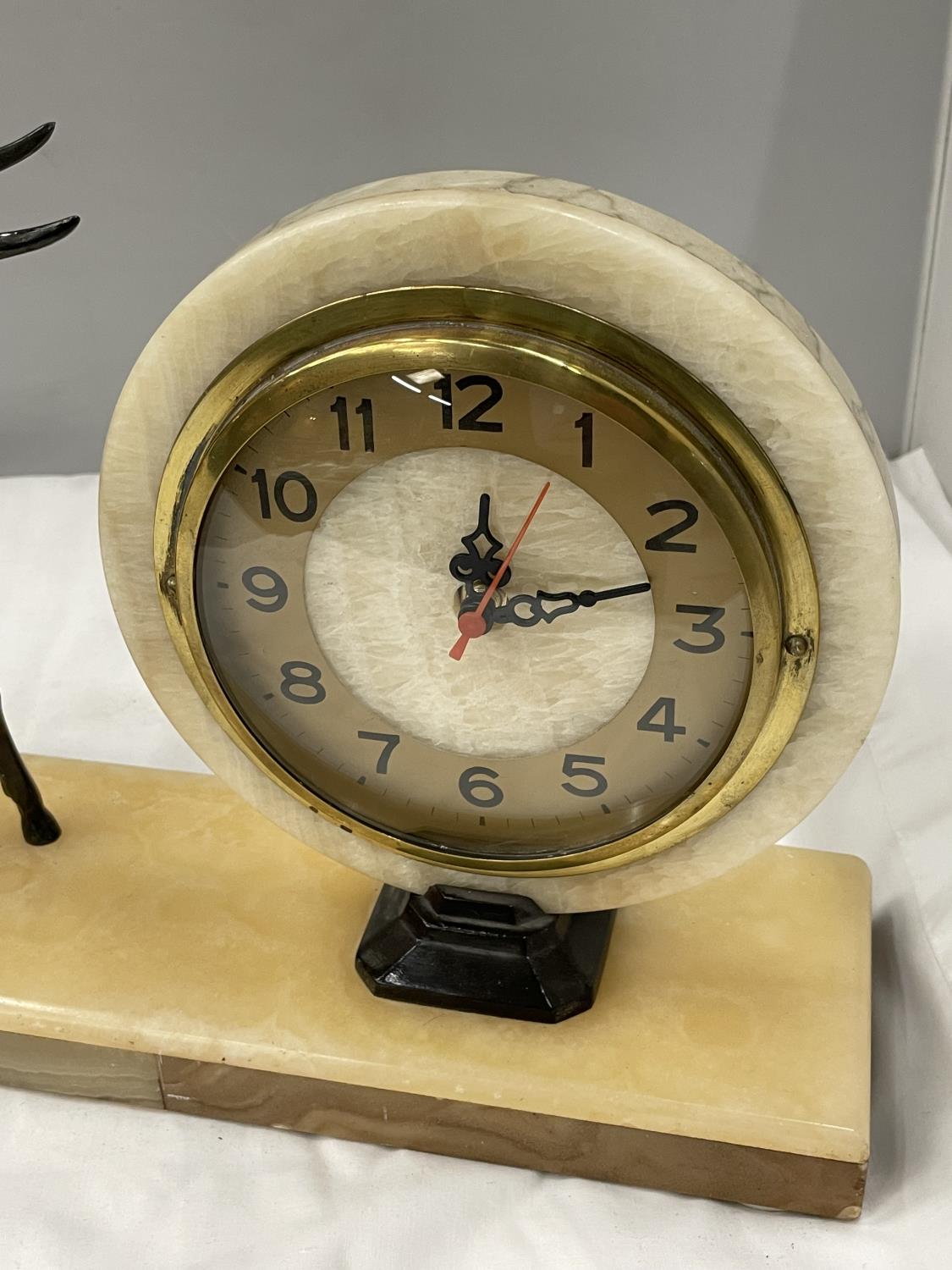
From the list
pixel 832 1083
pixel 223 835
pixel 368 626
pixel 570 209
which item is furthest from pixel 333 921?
pixel 570 209

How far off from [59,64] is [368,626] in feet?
3.79

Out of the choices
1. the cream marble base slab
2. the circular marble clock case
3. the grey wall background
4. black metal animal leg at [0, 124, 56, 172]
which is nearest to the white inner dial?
the circular marble clock case

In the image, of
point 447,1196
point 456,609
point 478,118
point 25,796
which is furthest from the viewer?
point 478,118

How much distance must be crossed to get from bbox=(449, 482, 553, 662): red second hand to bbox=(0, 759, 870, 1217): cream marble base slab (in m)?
0.34

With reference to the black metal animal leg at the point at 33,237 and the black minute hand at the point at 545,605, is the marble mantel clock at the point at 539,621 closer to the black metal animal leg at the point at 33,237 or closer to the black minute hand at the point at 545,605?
the black minute hand at the point at 545,605

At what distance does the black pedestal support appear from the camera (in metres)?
1.12

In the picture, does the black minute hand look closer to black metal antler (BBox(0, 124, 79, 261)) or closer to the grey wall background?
black metal antler (BBox(0, 124, 79, 261))

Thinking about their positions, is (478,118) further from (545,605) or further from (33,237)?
(545,605)

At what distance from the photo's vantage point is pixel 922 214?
6.23 feet

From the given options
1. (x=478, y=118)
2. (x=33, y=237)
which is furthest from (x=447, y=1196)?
(x=478, y=118)

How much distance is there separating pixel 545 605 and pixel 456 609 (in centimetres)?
6

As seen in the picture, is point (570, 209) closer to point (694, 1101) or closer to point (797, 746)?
point (797, 746)

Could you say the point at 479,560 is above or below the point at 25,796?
above

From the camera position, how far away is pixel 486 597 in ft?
3.16
